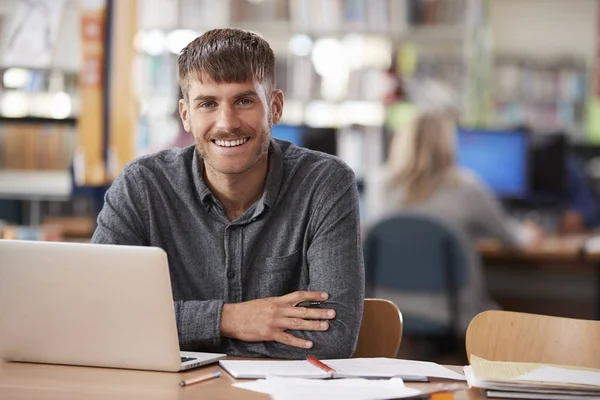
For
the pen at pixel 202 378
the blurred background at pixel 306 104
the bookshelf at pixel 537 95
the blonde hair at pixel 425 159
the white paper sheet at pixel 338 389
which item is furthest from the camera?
the bookshelf at pixel 537 95

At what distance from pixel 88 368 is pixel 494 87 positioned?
791cm

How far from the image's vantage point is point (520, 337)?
182 centimetres

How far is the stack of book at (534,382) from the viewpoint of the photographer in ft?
4.75

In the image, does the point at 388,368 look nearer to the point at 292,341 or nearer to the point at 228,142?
the point at 292,341

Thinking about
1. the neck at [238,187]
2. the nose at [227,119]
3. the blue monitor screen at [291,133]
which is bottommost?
the blue monitor screen at [291,133]

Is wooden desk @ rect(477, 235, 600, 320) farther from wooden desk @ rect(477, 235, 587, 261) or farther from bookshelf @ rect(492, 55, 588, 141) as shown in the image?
bookshelf @ rect(492, 55, 588, 141)

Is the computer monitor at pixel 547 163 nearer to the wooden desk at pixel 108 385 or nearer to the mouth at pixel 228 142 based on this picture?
the mouth at pixel 228 142

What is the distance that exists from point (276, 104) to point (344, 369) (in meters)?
0.70

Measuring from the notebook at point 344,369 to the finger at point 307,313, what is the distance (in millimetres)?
131

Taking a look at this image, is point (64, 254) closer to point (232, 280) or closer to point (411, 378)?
point (232, 280)

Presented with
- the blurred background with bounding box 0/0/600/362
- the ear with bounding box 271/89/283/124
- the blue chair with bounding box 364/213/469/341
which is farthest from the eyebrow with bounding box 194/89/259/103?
the blue chair with bounding box 364/213/469/341

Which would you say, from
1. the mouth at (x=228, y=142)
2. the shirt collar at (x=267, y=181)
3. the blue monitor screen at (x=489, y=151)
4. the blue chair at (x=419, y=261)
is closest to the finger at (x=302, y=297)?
the shirt collar at (x=267, y=181)

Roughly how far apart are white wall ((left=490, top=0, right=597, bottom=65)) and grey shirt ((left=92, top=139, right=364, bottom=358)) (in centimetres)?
755

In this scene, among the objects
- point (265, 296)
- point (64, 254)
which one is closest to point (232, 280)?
point (265, 296)
